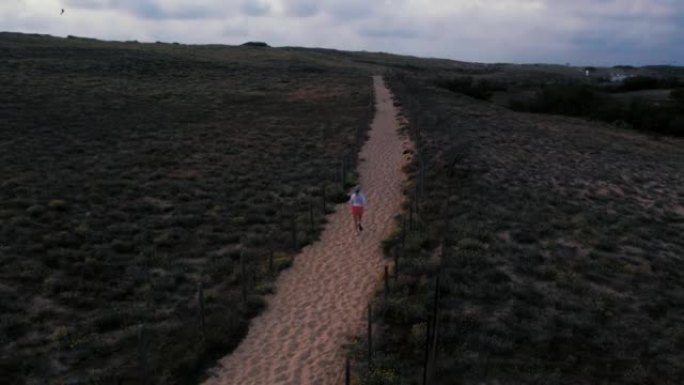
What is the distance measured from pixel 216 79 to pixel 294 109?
78.4 feet

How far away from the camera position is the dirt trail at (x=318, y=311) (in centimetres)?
1161

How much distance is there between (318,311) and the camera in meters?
14.1

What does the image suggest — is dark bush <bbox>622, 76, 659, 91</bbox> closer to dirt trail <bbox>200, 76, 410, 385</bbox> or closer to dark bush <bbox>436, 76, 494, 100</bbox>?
dark bush <bbox>436, 76, 494, 100</bbox>

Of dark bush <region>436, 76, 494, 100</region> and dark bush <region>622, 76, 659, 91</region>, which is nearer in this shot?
dark bush <region>436, 76, 494, 100</region>

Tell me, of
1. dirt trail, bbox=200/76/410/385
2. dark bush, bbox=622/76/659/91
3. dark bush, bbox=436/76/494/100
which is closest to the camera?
dirt trail, bbox=200/76/410/385

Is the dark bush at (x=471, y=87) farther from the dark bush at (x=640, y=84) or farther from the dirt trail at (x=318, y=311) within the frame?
the dirt trail at (x=318, y=311)

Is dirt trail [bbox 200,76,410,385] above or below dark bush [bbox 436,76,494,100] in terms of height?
below

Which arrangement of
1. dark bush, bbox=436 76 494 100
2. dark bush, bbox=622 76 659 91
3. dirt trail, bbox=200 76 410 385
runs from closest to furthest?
1. dirt trail, bbox=200 76 410 385
2. dark bush, bbox=436 76 494 100
3. dark bush, bbox=622 76 659 91

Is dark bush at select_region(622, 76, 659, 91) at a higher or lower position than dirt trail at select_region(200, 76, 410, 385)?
higher

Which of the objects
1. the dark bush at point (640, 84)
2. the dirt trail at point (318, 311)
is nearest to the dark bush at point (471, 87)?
the dark bush at point (640, 84)

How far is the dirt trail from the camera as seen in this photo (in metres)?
11.6

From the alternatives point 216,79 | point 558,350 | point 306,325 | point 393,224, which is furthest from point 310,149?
point 216,79

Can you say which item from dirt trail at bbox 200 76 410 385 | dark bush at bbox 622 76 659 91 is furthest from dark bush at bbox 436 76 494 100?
dirt trail at bbox 200 76 410 385

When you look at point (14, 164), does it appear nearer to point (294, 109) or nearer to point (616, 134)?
point (294, 109)
